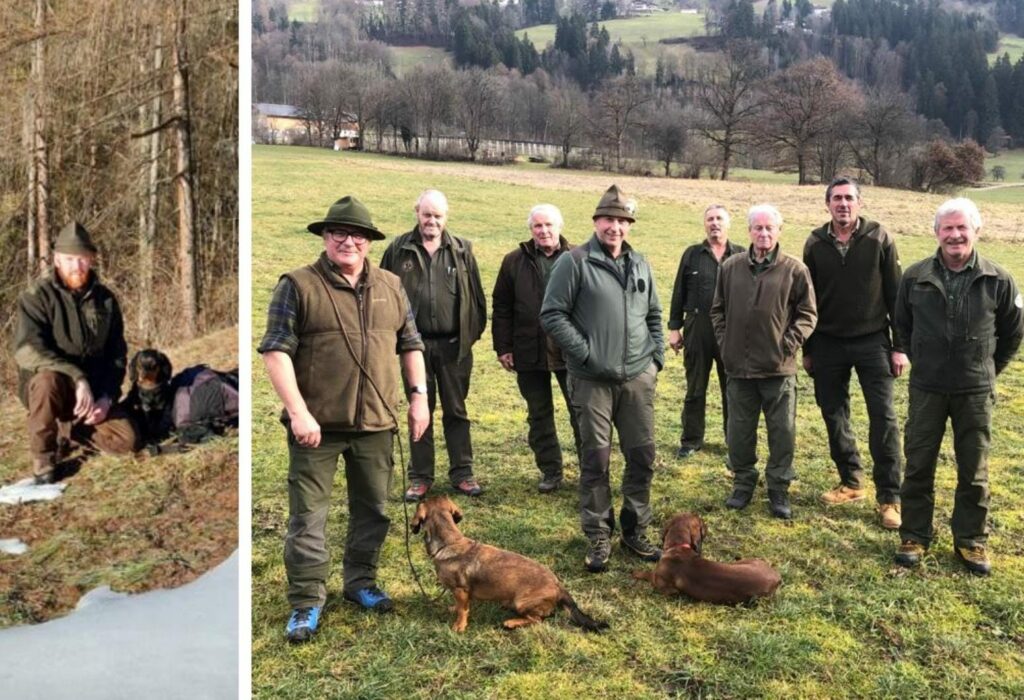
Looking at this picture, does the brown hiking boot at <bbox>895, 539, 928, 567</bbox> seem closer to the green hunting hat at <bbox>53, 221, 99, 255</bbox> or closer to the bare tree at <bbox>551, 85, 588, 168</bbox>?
the green hunting hat at <bbox>53, 221, 99, 255</bbox>

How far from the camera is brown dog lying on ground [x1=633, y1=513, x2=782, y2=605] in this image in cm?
362

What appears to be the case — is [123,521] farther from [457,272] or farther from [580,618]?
[457,272]

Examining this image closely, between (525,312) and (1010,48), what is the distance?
58.2 m

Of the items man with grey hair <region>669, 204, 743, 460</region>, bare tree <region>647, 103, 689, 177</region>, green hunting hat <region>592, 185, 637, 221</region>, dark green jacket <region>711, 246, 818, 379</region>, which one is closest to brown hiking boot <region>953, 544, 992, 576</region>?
dark green jacket <region>711, 246, 818, 379</region>

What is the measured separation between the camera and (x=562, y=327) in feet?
12.8

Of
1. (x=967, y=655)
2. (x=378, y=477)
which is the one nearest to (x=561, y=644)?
(x=378, y=477)

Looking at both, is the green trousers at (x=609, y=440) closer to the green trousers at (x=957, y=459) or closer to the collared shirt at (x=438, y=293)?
the collared shirt at (x=438, y=293)

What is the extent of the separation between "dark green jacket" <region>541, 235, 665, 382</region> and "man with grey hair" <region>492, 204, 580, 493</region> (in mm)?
924

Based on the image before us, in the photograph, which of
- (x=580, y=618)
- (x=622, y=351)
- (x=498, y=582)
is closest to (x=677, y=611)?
(x=580, y=618)

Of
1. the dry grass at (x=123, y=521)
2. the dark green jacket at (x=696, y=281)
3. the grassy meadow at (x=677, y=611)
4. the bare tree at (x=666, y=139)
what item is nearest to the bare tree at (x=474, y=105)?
the bare tree at (x=666, y=139)

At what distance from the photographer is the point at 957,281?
385cm

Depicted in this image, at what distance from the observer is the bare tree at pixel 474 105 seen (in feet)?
79.6

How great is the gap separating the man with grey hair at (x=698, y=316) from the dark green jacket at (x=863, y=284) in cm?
96

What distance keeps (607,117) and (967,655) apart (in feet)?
98.9
